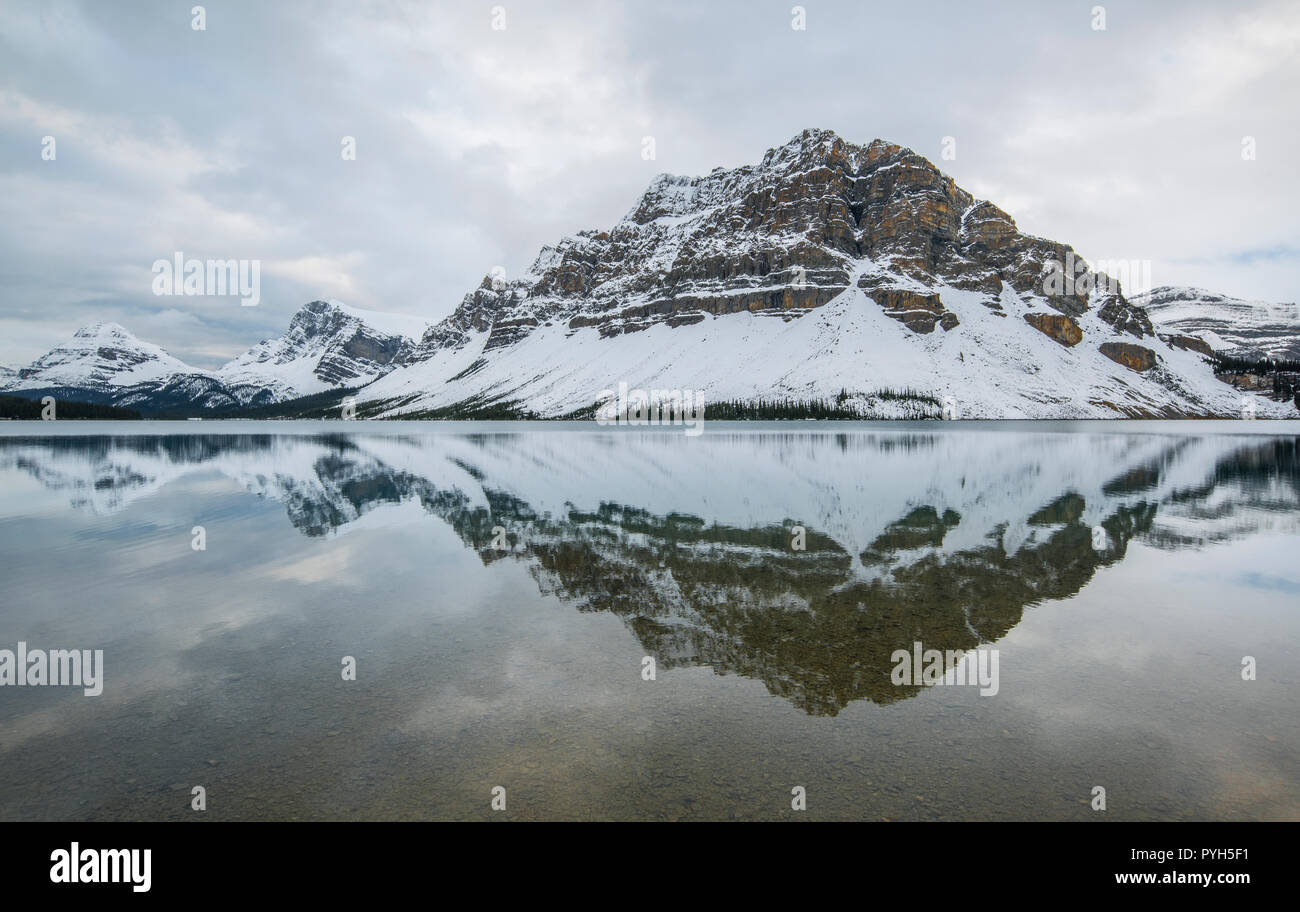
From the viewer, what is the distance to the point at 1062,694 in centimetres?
1284

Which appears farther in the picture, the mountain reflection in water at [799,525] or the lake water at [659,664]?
the mountain reflection in water at [799,525]

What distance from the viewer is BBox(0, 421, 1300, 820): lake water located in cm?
959

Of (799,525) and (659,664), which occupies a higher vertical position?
(799,525)

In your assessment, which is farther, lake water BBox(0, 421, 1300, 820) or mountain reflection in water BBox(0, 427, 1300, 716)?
mountain reflection in water BBox(0, 427, 1300, 716)

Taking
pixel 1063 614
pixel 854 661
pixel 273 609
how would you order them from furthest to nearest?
pixel 273 609 → pixel 1063 614 → pixel 854 661

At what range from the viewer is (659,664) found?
1448cm

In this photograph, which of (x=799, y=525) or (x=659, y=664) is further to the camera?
(x=799, y=525)

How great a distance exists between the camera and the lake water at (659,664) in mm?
9594

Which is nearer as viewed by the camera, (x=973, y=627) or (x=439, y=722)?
(x=439, y=722)
